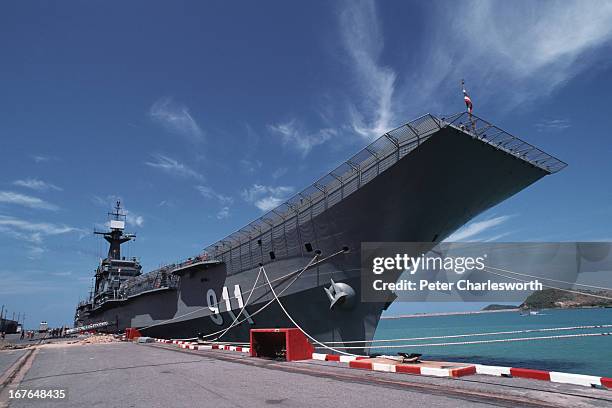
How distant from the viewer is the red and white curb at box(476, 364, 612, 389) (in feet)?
22.7

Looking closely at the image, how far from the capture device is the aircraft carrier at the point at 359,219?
14352 millimetres

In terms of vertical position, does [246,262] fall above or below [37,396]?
A: above

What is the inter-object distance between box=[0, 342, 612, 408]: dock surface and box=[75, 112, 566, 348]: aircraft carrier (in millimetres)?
5187

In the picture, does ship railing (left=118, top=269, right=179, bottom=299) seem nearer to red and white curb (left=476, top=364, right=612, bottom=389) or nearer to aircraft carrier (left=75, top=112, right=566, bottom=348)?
aircraft carrier (left=75, top=112, right=566, bottom=348)

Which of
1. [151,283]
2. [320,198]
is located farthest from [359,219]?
[151,283]

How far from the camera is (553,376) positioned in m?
7.65

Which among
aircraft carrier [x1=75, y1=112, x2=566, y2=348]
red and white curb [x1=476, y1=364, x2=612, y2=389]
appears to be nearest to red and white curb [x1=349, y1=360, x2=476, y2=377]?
red and white curb [x1=476, y1=364, x2=612, y2=389]

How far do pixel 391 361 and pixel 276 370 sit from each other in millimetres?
2995

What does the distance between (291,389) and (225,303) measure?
45.1ft

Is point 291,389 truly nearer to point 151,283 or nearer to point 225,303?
point 225,303

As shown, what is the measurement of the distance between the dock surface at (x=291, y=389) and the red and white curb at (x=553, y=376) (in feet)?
0.92

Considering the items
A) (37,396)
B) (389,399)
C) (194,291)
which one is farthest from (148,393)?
(194,291)

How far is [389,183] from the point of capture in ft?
49.2

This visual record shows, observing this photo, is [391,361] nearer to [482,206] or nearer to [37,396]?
[37,396]
